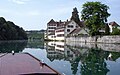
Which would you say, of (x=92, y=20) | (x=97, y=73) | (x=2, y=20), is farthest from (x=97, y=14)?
(x=97, y=73)

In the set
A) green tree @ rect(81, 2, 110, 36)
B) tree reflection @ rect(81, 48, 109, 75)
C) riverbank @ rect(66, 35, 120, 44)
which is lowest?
tree reflection @ rect(81, 48, 109, 75)

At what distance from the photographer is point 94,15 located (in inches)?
2645

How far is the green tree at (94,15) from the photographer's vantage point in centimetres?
6656

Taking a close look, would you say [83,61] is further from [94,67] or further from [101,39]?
[101,39]

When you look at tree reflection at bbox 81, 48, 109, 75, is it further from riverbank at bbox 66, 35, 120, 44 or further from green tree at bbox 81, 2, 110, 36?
green tree at bbox 81, 2, 110, 36

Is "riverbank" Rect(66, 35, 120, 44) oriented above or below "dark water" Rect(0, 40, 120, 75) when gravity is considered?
above

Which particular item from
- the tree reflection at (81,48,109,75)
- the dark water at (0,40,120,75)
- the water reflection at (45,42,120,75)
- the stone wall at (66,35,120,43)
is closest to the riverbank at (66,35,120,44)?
the stone wall at (66,35,120,43)

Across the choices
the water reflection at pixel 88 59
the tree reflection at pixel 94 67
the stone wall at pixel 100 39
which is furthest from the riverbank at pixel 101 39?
the tree reflection at pixel 94 67

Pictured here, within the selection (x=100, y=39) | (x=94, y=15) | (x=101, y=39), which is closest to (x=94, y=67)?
(x=101, y=39)

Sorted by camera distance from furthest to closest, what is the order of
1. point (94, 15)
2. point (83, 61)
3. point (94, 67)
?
point (94, 15), point (83, 61), point (94, 67)

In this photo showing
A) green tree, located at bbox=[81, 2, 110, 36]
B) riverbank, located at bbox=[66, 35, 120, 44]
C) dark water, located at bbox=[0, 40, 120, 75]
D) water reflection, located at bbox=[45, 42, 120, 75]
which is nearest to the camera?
dark water, located at bbox=[0, 40, 120, 75]

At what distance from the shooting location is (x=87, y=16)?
69.6 m

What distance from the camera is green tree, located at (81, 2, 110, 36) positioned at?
66562mm

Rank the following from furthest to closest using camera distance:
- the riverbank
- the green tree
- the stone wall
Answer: the green tree, the stone wall, the riverbank
